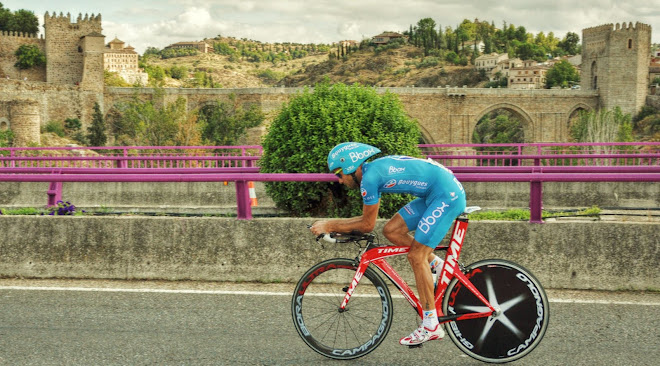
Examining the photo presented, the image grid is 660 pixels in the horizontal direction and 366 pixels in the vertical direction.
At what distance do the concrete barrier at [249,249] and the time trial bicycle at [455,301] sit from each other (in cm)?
205

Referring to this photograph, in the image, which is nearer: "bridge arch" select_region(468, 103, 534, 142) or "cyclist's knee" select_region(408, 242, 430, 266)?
"cyclist's knee" select_region(408, 242, 430, 266)

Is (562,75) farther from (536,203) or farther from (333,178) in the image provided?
(333,178)

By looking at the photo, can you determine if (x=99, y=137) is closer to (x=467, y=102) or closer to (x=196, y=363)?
(x=467, y=102)

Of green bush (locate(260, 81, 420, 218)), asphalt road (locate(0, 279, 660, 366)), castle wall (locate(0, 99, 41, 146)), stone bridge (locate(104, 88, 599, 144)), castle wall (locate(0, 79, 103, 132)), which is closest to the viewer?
asphalt road (locate(0, 279, 660, 366))

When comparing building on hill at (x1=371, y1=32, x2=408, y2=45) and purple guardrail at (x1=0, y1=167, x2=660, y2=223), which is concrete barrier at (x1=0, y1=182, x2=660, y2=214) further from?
building on hill at (x1=371, y1=32, x2=408, y2=45)

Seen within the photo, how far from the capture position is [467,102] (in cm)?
8294

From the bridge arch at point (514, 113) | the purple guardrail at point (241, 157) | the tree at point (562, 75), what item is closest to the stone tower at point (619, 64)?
the bridge arch at point (514, 113)

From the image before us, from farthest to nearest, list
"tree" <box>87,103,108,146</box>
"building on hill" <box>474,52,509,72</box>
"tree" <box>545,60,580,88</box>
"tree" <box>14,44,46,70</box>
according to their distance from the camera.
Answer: "building on hill" <box>474,52,509,72</box> → "tree" <box>545,60,580,88</box> → "tree" <box>14,44,46,70</box> → "tree" <box>87,103,108,146</box>

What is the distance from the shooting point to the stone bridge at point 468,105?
256ft

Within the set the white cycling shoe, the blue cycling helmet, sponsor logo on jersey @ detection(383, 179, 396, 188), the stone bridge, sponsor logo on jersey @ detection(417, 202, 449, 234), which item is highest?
the stone bridge

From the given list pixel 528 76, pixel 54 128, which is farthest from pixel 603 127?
pixel 528 76

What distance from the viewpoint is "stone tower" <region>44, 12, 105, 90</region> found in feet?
275

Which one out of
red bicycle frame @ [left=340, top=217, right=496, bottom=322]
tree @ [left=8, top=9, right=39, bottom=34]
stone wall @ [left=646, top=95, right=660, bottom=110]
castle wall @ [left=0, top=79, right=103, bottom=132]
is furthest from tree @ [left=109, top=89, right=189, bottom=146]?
stone wall @ [left=646, top=95, right=660, bottom=110]

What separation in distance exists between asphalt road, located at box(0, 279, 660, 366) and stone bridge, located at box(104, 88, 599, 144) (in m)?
71.6
